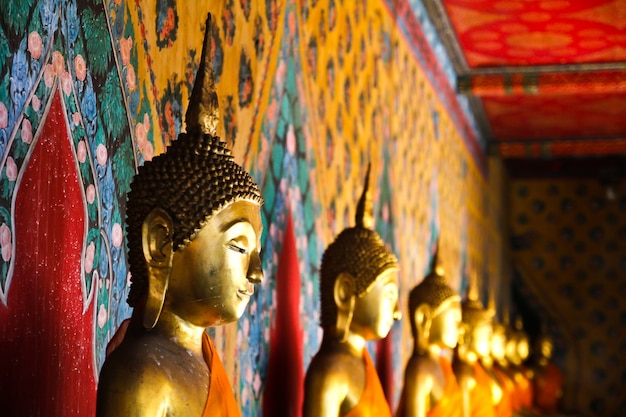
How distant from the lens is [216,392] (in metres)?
2.20

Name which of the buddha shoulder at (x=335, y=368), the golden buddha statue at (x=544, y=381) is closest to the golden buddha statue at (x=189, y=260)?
the buddha shoulder at (x=335, y=368)

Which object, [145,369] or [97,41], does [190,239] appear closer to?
[145,369]

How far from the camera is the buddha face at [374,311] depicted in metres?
3.66

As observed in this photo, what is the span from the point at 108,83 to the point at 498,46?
623 centimetres

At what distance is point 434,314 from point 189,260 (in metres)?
2.86

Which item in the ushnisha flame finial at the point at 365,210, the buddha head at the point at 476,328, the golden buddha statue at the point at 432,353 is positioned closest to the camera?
the ushnisha flame finial at the point at 365,210

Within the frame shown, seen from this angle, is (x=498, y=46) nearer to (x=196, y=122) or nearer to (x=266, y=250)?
(x=266, y=250)

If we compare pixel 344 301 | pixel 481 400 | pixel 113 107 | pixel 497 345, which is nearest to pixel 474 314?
pixel 481 400

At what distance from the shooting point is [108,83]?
2.57 m

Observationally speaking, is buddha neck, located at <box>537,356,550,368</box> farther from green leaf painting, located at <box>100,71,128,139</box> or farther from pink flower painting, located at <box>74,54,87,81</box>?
pink flower painting, located at <box>74,54,87,81</box>

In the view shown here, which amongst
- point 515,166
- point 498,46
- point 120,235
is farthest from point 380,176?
point 515,166

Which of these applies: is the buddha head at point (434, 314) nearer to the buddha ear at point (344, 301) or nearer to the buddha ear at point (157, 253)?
the buddha ear at point (344, 301)

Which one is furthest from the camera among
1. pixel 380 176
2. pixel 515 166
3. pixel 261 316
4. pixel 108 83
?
pixel 515 166

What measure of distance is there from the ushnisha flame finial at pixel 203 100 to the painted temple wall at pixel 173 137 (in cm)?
30
